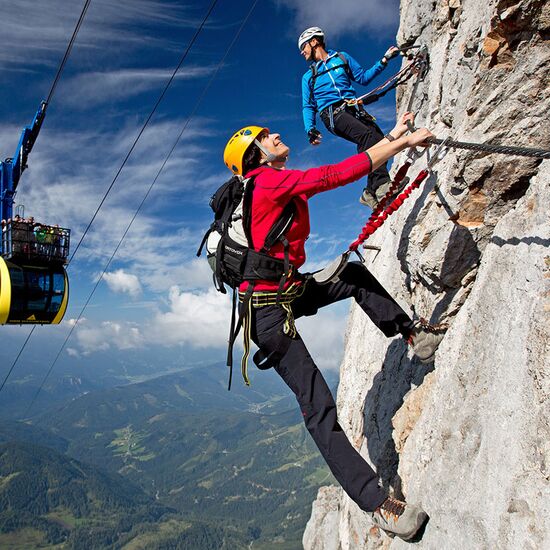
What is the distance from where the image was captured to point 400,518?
221 inches

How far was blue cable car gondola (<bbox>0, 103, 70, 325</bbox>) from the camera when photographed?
53.0ft

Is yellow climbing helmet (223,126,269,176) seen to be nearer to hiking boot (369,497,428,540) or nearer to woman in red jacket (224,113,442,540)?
woman in red jacket (224,113,442,540)

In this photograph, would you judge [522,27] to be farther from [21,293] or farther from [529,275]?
[21,293]

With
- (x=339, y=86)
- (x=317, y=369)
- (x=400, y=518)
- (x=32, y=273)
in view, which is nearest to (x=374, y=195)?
A: (x=339, y=86)

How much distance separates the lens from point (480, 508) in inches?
188

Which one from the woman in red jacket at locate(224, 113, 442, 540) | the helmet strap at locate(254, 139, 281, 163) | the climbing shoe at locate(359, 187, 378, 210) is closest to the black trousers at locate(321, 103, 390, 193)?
the climbing shoe at locate(359, 187, 378, 210)

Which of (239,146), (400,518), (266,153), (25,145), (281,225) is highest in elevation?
(25,145)

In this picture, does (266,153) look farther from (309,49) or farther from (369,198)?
(369,198)

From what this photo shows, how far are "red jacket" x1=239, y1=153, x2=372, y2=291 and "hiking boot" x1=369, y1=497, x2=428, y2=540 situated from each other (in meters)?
3.17

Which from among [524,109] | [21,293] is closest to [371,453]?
[524,109]

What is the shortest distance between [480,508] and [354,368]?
8356 millimetres

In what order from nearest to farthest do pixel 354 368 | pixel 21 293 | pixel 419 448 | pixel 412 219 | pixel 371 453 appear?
pixel 419 448 → pixel 412 219 → pixel 371 453 → pixel 354 368 → pixel 21 293

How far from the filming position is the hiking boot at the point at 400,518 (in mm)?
5527

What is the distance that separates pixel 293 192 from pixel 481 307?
9.41 feet
